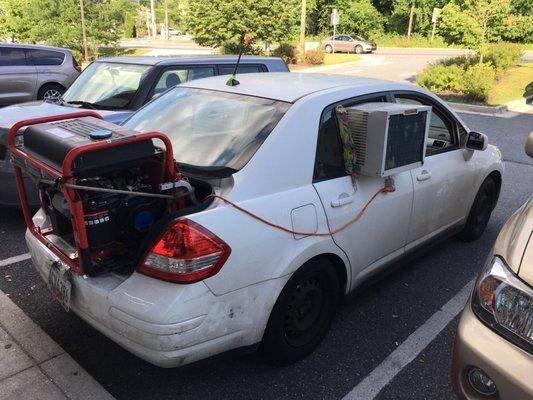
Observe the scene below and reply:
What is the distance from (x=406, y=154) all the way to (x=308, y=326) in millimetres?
1293

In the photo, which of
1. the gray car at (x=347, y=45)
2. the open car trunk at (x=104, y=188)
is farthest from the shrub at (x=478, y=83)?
the gray car at (x=347, y=45)

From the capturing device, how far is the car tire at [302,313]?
8.52ft

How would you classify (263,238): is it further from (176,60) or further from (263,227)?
(176,60)

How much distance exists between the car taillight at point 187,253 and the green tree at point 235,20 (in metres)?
24.0

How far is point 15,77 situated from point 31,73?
1.07 ft

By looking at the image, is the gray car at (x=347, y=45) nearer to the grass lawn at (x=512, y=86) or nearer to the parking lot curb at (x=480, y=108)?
the grass lawn at (x=512, y=86)

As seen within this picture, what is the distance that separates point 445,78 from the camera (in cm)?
1521

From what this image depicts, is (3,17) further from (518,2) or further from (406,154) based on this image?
(518,2)

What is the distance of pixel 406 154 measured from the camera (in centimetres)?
320

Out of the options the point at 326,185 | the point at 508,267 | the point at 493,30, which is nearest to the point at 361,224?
the point at 326,185

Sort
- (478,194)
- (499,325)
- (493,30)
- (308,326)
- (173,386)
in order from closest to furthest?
(499,325) < (173,386) < (308,326) < (478,194) < (493,30)

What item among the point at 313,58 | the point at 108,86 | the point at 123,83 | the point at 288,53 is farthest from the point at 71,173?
the point at 288,53

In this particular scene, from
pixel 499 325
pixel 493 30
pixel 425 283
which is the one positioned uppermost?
pixel 493 30

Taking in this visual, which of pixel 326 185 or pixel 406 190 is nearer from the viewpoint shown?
pixel 326 185
